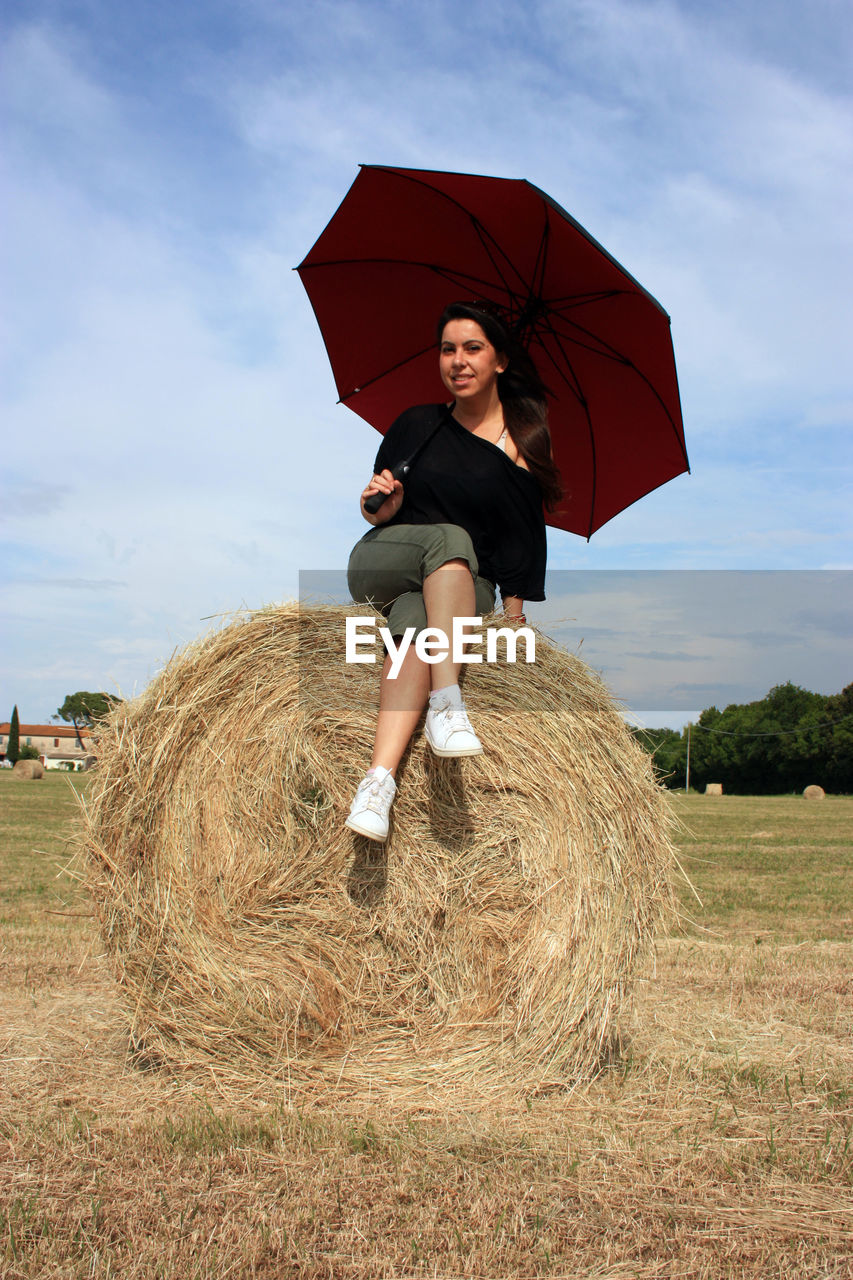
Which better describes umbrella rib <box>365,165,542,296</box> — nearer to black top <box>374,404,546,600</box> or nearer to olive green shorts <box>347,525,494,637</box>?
black top <box>374,404,546,600</box>

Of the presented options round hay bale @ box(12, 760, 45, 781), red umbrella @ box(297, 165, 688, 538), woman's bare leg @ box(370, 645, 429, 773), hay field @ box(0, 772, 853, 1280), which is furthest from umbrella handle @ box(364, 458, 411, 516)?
round hay bale @ box(12, 760, 45, 781)

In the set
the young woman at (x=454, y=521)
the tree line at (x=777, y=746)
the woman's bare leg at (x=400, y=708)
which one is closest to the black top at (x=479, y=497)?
the young woman at (x=454, y=521)

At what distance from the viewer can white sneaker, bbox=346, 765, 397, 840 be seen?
10.4 ft

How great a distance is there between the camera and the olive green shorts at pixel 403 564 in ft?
11.4

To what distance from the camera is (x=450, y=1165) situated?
2477mm

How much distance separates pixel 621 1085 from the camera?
10.8ft

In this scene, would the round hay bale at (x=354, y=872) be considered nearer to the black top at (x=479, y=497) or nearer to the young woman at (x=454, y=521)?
the young woman at (x=454, y=521)

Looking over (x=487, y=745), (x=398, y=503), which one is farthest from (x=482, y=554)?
(x=487, y=745)

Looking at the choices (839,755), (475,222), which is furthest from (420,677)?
(839,755)

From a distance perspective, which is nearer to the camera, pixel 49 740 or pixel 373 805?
pixel 373 805

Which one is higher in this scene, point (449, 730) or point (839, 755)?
point (449, 730)

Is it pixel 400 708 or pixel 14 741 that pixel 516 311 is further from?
pixel 14 741

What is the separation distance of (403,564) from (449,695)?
1.65 ft

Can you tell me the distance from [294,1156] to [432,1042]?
913 millimetres
